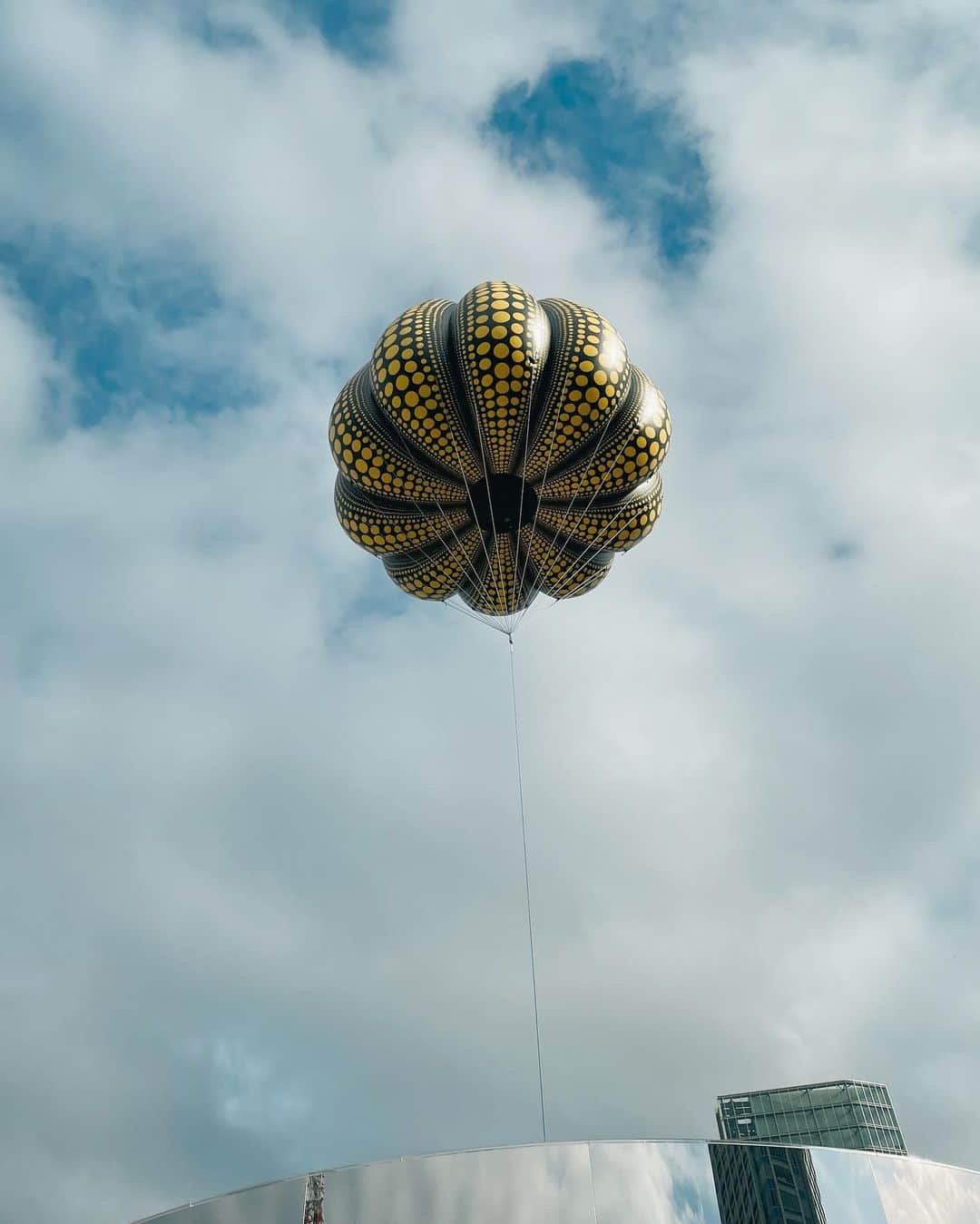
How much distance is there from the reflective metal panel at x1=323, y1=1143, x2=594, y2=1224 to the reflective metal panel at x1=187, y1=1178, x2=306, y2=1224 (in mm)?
419

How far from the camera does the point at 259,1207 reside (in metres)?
10.7

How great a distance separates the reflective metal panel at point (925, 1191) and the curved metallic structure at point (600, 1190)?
1.2 inches

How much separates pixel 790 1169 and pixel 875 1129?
81.8m

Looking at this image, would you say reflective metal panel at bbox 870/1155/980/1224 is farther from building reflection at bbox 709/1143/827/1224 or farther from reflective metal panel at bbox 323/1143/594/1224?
reflective metal panel at bbox 323/1143/594/1224

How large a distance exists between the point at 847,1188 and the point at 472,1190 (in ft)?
14.0

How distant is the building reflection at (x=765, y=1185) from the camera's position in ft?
33.7

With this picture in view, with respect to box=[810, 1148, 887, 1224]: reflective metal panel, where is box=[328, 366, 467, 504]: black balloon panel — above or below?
above

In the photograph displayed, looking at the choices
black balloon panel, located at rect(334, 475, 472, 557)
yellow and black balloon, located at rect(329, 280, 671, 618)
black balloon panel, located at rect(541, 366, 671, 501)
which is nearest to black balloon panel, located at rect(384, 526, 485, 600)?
yellow and black balloon, located at rect(329, 280, 671, 618)

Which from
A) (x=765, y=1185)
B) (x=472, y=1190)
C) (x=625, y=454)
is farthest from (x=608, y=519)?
(x=472, y=1190)

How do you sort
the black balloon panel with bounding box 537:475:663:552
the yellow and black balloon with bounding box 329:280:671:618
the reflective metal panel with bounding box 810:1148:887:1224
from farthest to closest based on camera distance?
1. the black balloon panel with bounding box 537:475:663:552
2. the yellow and black balloon with bounding box 329:280:671:618
3. the reflective metal panel with bounding box 810:1148:887:1224

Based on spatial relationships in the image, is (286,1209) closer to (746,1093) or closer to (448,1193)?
(448,1193)

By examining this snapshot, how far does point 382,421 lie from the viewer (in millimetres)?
16484

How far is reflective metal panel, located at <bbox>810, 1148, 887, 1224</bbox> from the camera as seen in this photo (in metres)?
10.4

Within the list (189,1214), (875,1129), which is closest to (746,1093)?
(875,1129)
